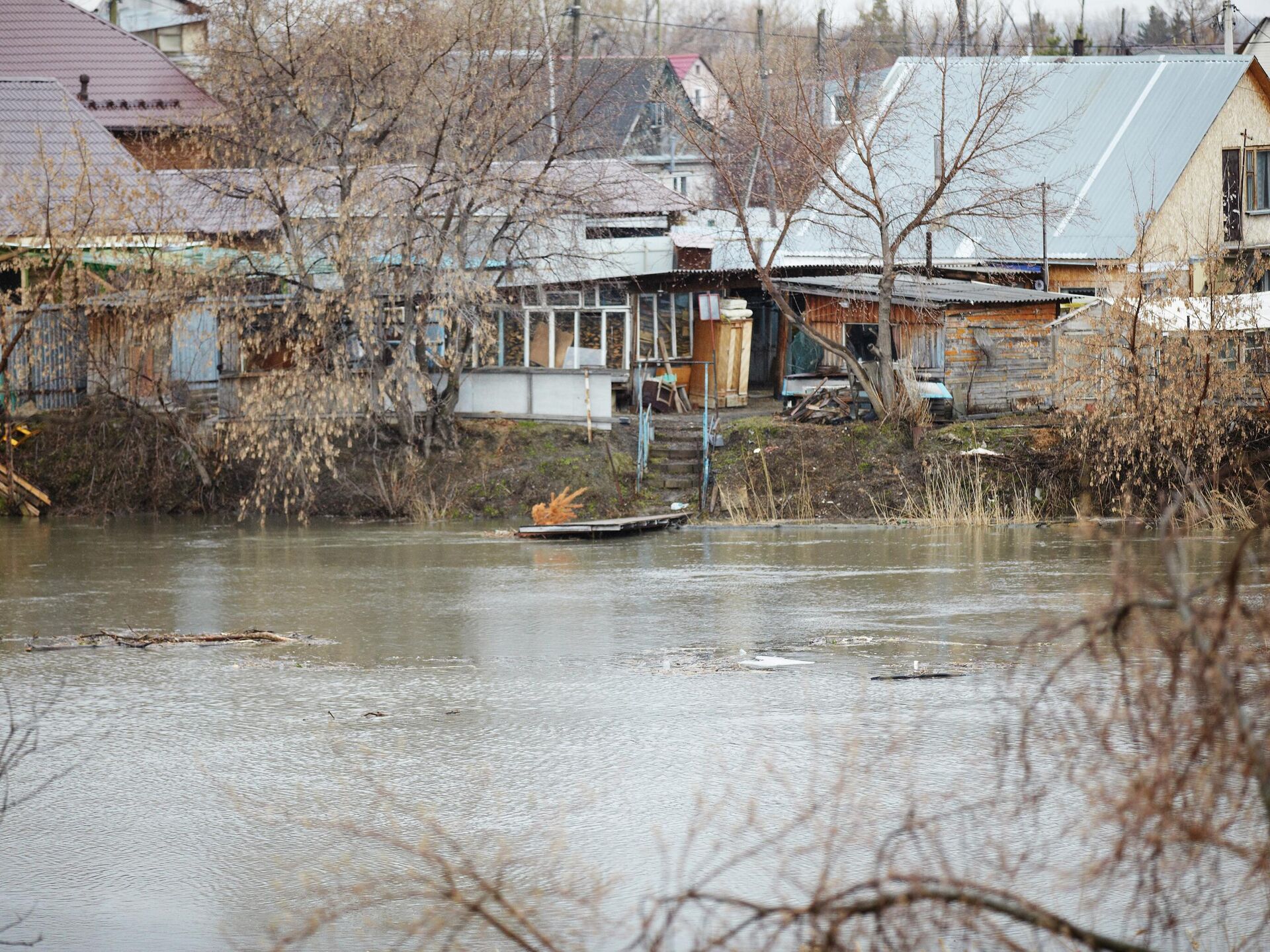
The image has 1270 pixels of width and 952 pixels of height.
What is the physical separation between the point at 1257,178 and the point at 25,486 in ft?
88.7

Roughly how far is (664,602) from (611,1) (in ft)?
222

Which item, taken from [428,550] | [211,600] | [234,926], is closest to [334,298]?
[428,550]

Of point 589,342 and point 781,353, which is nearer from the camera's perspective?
point 589,342

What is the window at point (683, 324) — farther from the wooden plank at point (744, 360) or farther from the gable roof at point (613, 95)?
the gable roof at point (613, 95)

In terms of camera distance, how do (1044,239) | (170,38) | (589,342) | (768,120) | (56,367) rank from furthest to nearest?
(170,38), (589,342), (1044,239), (768,120), (56,367)

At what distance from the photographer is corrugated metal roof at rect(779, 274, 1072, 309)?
93.3 feet

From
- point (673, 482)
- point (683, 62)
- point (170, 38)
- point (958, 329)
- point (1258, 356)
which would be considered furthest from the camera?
point (683, 62)

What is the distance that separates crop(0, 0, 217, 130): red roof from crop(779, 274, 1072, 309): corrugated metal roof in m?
15.7

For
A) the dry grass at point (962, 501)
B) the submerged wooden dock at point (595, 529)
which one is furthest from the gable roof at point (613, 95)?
the dry grass at point (962, 501)

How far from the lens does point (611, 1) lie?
255 feet

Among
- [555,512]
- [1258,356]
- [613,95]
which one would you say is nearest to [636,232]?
[613,95]

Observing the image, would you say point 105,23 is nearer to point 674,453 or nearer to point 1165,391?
point 674,453

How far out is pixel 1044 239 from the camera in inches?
1208

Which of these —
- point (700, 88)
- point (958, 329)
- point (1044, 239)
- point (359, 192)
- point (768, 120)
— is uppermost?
point (700, 88)
